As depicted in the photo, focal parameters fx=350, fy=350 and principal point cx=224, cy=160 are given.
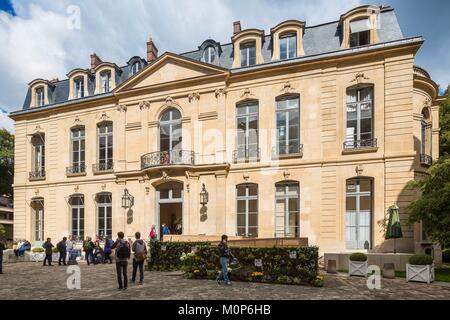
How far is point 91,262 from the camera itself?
1662 cm

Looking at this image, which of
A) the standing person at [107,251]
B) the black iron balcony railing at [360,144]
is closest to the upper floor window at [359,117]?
the black iron balcony railing at [360,144]

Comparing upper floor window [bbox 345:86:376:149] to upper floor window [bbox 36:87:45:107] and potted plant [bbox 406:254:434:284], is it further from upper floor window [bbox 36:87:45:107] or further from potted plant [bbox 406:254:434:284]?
upper floor window [bbox 36:87:45:107]

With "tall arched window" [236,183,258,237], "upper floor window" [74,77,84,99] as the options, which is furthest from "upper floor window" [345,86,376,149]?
"upper floor window" [74,77,84,99]

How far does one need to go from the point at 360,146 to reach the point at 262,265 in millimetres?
8527

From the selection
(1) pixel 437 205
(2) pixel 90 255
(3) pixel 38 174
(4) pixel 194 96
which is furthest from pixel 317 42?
(3) pixel 38 174

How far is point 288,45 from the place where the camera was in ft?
60.0

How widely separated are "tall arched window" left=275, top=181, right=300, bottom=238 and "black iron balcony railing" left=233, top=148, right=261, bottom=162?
5.99ft

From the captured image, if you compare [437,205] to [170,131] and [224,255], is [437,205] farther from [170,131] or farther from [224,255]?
[170,131]

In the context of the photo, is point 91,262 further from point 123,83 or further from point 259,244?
point 123,83

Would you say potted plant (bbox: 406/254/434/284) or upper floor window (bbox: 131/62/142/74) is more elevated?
upper floor window (bbox: 131/62/142/74)

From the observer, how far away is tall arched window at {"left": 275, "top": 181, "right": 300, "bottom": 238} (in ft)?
56.5
